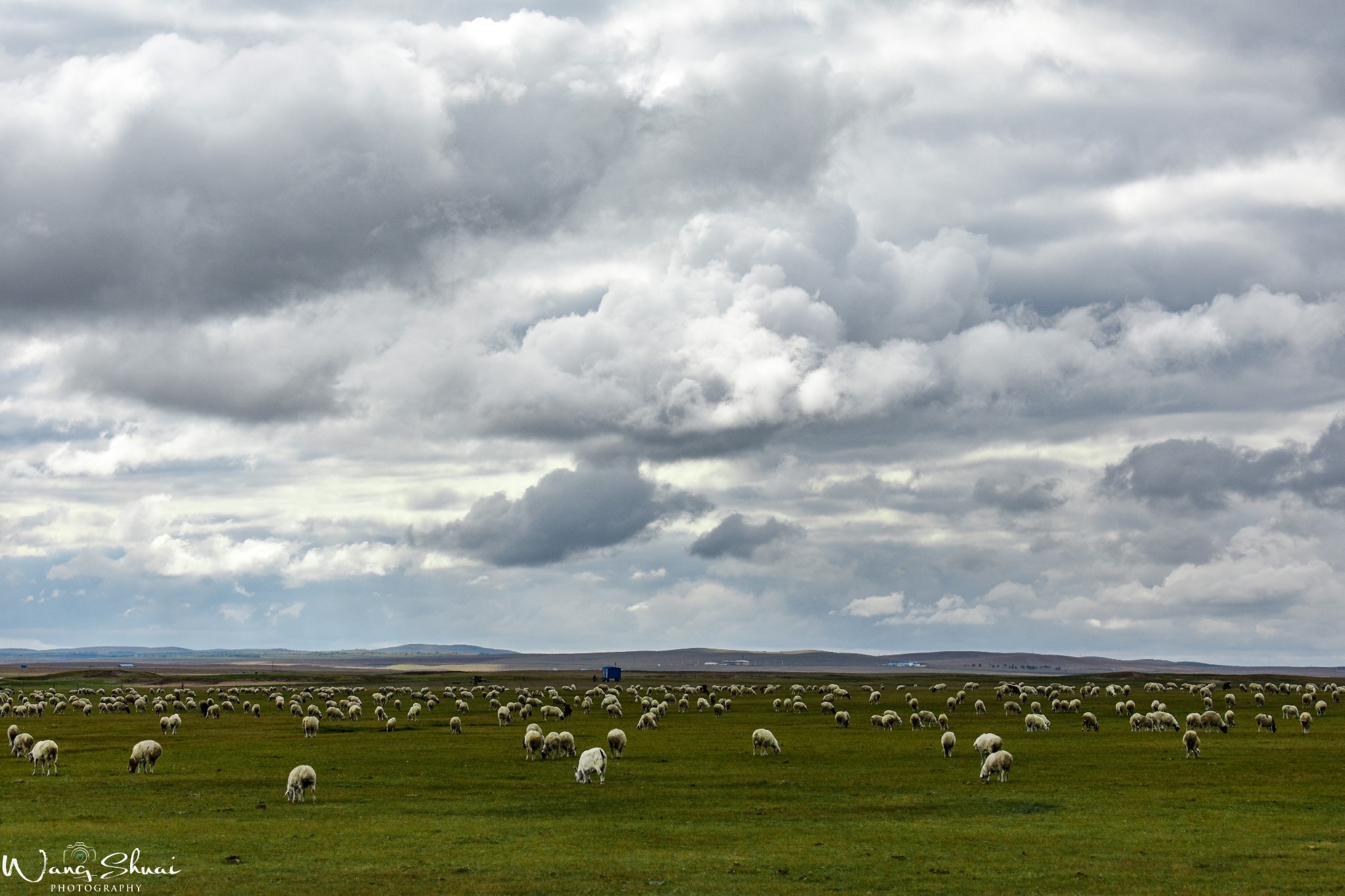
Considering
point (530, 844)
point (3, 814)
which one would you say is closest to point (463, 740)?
point (3, 814)

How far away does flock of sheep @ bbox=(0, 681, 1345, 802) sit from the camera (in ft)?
151

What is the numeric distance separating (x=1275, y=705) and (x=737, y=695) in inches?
2106

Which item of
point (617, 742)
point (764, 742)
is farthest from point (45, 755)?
point (764, 742)

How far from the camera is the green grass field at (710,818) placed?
24594mm

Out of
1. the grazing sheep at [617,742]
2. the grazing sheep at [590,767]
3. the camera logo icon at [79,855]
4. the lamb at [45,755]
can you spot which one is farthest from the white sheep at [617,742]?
the camera logo icon at [79,855]

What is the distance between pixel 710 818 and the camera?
110ft

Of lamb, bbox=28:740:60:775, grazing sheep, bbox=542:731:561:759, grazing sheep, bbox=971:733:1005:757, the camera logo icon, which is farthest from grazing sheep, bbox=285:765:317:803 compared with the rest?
grazing sheep, bbox=971:733:1005:757

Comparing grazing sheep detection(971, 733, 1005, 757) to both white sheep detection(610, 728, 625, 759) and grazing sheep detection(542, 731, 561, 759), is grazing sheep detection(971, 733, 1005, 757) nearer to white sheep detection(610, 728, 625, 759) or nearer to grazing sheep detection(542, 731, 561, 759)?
white sheep detection(610, 728, 625, 759)

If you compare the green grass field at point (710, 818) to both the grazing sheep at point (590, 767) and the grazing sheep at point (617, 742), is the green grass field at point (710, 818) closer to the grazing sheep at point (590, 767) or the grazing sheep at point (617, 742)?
the grazing sheep at point (590, 767)

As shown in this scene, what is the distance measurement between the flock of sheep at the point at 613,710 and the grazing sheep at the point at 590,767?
0.05m

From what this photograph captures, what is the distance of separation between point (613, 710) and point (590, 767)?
42.4 meters

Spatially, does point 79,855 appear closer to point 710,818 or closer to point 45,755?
point 710,818

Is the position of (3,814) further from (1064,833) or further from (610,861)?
(1064,833)

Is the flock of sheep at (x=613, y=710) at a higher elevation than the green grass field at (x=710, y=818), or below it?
below
